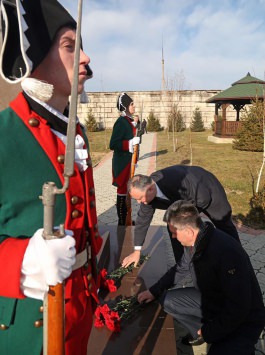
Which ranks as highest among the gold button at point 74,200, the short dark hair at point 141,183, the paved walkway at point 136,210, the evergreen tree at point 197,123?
the evergreen tree at point 197,123

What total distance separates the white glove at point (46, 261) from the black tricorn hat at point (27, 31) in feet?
1.90

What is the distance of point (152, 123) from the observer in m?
24.5

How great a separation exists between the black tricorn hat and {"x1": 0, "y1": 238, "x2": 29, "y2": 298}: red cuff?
58 cm

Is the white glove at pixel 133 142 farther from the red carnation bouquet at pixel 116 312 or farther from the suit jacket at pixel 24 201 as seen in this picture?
the suit jacket at pixel 24 201

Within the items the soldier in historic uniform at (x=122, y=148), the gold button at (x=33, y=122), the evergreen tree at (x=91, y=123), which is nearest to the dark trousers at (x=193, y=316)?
the gold button at (x=33, y=122)

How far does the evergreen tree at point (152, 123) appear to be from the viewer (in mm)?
24516

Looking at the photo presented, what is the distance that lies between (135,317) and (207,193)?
1.39 meters

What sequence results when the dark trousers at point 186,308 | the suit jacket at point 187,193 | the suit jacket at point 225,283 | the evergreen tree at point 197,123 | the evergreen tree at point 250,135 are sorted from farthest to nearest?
the evergreen tree at point 197,123
the evergreen tree at point 250,135
the suit jacket at point 187,193
the dark trousers at point 186,308
the suit jacket at point 225,283

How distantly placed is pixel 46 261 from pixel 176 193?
2284 millimetres

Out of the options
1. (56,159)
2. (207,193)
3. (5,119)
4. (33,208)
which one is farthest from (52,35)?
(207,193)

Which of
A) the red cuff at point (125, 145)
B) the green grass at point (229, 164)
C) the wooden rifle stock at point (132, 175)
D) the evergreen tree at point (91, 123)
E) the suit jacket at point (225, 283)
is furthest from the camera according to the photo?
the evergreen tree at point (91, 123)

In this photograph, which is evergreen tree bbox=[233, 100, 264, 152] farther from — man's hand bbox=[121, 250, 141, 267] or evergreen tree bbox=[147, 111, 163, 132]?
man's hand bbox=[121, 250, 141, 267]

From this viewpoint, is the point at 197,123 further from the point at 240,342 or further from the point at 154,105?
the point at 240,342

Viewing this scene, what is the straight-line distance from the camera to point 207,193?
318cm
